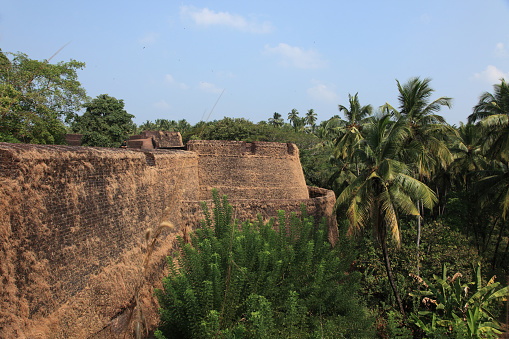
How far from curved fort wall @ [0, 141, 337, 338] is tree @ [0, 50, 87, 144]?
1146cm

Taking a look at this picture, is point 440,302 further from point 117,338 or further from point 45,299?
point 45,299

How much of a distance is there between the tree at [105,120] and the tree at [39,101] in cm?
676

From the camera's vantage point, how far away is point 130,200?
7586 mm

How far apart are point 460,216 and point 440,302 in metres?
9.95

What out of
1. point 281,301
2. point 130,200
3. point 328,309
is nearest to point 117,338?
point 130,200

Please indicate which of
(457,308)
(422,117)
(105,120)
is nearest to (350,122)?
(422,117)

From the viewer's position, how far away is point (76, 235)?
19.0 feet

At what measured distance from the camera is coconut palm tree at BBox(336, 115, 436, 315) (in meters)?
9.85

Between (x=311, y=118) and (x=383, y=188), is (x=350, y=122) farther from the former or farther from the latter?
(x=311, y=118)

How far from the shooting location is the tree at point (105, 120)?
28.3 meters

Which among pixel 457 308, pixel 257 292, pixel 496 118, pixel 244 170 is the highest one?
pixel 496 118

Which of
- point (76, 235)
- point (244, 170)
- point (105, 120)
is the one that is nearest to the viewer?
point (76, 235)

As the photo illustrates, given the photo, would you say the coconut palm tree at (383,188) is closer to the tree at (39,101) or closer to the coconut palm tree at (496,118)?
the coconut palm tree at (496,118)

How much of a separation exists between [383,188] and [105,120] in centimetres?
2453
